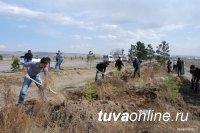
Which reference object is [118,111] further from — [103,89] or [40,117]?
[103,89]

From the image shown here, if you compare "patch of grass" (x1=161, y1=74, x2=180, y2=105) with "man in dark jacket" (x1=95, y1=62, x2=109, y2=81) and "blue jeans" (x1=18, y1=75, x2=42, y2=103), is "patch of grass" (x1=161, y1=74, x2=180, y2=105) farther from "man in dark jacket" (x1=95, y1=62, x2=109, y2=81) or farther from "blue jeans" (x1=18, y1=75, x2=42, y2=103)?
"blue jeans" (x1=18, y1=75, x2=42, y2=103)

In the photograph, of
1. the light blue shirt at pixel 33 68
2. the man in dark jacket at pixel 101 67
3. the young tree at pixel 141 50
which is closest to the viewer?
the light blue shirt at pixel 33 68

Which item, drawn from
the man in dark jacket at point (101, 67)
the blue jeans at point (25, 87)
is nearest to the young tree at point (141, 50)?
the man in dark jacket at point (101, 67)

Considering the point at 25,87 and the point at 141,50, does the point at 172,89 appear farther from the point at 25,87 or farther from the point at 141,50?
the point at 141,50

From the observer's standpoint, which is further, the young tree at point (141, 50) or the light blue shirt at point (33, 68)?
the young tree at point (141, 50)

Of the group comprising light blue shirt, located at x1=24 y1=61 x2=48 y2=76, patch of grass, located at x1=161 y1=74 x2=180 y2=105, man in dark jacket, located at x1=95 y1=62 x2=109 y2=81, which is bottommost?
patch of grass, located at x1=161 y1=74 x2=180 y2=105

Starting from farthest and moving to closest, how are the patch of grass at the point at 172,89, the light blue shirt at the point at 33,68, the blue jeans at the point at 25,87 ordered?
the patch of grass at the point at 172,89 → the light blue shirt at the point at 33,68 → the blue jeans at the point at 25,87

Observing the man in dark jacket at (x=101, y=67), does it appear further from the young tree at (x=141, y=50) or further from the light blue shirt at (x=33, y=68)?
the young tree at (x=141, y=50)

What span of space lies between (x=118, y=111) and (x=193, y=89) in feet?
36.8

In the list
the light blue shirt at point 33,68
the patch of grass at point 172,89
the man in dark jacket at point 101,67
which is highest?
the light blue shirt at point 33,68

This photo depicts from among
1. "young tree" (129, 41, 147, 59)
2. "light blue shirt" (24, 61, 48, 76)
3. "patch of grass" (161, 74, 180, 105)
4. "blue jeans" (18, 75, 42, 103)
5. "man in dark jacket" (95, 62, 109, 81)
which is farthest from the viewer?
"young tree" (129, 41, 147, 59)

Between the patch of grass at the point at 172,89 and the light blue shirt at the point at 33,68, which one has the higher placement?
the light blue shirt at the point at 33,68

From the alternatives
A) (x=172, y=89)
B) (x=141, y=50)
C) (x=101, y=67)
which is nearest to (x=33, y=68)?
(x=172, y=89)

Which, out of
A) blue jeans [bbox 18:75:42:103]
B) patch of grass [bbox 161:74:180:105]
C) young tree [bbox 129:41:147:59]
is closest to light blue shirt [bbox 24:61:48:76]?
blue jeans [bbox 18:75:42:103]
